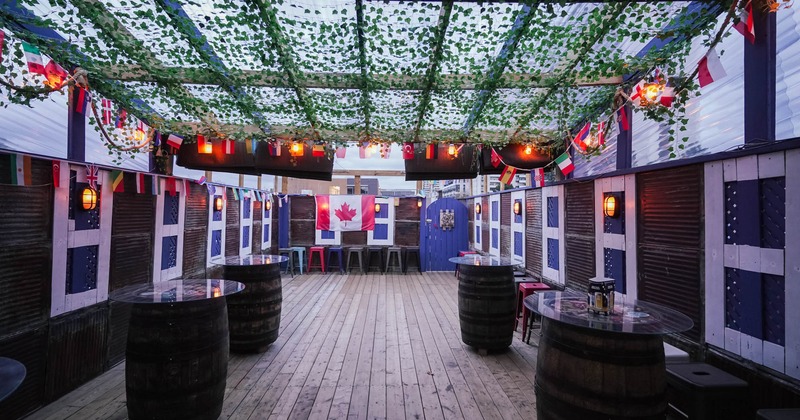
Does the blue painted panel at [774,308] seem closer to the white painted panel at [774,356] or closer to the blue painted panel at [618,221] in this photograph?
the white painted panel at [774,356]

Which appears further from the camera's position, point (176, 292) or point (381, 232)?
point (381, 232)

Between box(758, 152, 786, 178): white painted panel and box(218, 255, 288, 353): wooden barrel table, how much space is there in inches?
187

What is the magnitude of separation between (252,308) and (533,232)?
479cm

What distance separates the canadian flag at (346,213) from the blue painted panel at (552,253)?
5929 mm

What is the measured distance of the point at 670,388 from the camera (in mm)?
2738

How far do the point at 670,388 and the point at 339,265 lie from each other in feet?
29.0

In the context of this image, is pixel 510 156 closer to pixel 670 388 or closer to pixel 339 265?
pixel 670 388

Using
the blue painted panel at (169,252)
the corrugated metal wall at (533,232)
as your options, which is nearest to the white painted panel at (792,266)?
the corrugated metal wall at (533,232)

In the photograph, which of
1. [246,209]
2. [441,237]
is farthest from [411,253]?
[246,209]

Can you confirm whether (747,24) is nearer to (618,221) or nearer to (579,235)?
(618,221)

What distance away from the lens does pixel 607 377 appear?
1.96m

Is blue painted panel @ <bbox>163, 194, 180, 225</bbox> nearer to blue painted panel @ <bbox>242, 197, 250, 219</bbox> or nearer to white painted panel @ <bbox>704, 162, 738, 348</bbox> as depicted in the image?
blue painted panel @ <bbox>242, 197, 250, 219</bbox>

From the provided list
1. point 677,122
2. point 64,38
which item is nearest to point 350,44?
point 64,38

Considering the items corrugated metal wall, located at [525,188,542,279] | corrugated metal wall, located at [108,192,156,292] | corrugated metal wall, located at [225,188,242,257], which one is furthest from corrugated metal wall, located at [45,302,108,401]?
corrugated metal wall, located at [525,188,542,279]
